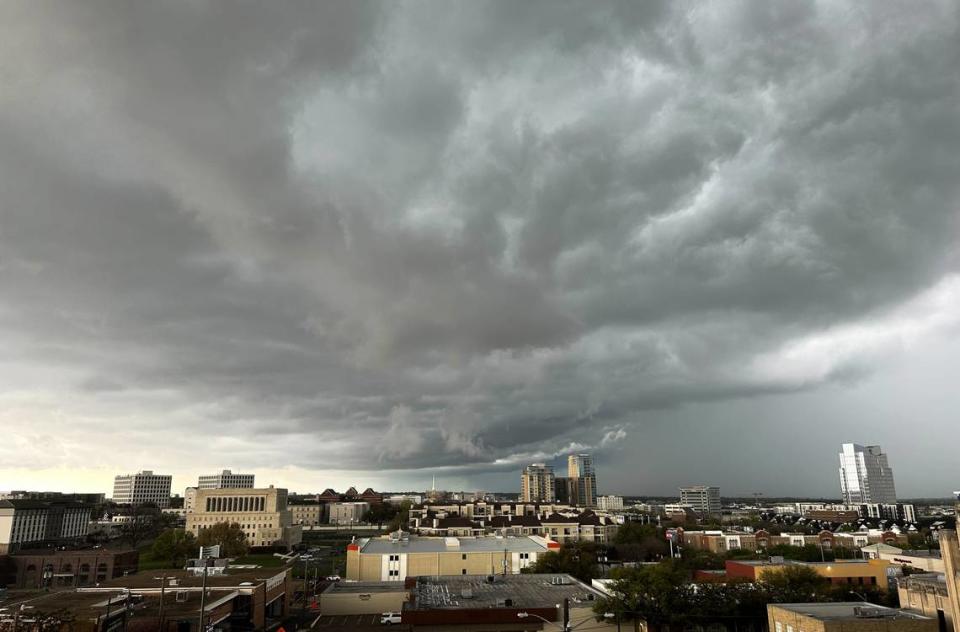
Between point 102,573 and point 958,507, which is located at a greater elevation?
point 958,507

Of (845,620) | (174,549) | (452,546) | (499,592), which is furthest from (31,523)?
(845,620)

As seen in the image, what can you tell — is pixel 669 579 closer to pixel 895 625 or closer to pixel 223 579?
pixel 895 625

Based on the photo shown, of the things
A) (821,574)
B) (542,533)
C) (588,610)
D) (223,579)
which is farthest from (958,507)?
(542,533)

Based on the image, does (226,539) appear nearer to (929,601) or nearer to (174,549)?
(174,549)

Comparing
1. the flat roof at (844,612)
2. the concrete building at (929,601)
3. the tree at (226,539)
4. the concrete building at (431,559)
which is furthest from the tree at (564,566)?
the tree at (226,539)

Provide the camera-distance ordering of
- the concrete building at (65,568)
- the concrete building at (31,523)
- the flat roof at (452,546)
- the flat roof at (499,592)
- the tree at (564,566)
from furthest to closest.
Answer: the concrete building at (31,523), the concrete building at (65,568), the flat roof at (452,546), the tree at (564,566), the flat roof at (499,592)

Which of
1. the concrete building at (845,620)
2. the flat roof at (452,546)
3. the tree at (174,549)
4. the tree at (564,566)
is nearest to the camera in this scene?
the concrete building at (845,620)

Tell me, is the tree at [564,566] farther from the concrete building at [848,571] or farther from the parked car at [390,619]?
the parked car at [390,619]
